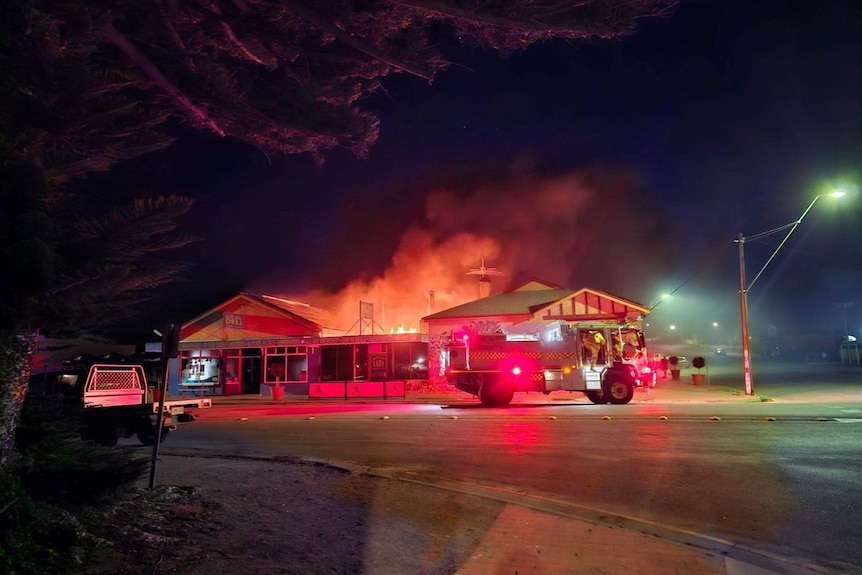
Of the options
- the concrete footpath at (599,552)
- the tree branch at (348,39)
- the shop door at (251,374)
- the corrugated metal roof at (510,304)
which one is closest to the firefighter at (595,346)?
the corrugated metal roof at (510,304)

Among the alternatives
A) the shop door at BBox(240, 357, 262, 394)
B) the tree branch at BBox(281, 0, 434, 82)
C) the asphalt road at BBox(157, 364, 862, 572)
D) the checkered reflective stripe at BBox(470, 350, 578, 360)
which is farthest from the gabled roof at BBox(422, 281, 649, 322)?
the tree branch at BBox(281, 0, 434, 82)

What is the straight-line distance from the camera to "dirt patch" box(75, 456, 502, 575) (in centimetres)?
436

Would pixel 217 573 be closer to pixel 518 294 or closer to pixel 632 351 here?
pixel 632 351

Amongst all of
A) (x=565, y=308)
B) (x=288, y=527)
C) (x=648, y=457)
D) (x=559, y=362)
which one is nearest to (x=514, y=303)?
(x=565, y=308)

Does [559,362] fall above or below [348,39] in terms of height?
below

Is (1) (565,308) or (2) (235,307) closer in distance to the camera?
(1) (565,308)

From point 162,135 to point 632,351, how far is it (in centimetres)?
1769

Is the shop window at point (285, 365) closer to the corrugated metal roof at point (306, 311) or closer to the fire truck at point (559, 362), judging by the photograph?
the corrugated metal roof at point (306, 311)

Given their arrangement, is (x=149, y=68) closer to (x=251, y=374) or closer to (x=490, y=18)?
(x=490, y=18)

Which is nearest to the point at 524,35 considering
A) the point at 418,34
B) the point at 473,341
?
the point at 418,34

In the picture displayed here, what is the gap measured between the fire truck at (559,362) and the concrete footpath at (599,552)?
520 inches

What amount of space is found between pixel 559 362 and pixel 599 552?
14.6 meters

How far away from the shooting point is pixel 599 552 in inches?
207

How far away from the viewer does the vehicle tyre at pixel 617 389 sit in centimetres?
1973
